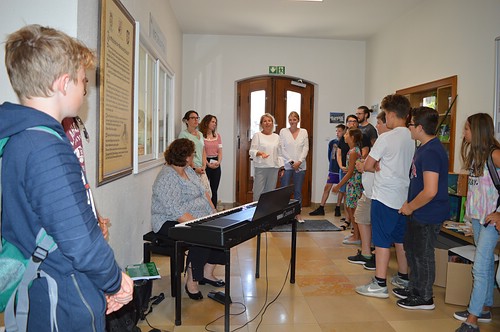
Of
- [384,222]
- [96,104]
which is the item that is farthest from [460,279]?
[96,104]

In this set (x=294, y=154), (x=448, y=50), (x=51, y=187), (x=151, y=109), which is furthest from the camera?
(x=294, y=154)

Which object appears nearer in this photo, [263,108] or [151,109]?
[151,109]

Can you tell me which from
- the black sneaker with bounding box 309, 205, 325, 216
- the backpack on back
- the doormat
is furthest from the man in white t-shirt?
the black sneaker with bounding box 309, 205, 325, 216

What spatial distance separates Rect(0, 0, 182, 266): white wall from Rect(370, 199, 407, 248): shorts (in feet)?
6.60

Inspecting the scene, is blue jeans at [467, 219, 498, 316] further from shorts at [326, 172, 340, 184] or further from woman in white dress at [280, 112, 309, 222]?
shorts at [326, 172, 340, 184]

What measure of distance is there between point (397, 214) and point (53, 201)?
276 cm

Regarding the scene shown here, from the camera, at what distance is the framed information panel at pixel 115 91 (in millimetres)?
2527

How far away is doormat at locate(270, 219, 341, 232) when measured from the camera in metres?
5.69

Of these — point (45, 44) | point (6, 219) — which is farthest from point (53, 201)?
point (45, 44)

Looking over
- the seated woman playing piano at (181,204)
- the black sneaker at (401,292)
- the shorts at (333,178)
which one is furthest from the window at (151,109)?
the shorts at (333,178)

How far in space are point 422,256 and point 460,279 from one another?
1.36 feet

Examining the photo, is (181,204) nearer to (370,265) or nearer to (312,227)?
(370,265)

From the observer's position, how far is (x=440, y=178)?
287 centimetres

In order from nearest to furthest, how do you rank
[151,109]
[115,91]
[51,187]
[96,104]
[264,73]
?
[51,187], [96,104], [115,91], [151,109], [264,73]
